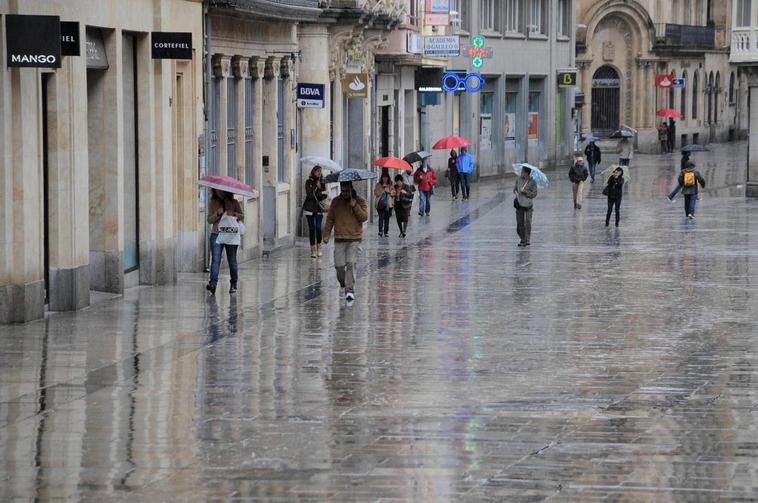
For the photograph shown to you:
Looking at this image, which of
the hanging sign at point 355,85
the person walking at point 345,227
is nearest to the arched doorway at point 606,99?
the hanging sign at point 355,85

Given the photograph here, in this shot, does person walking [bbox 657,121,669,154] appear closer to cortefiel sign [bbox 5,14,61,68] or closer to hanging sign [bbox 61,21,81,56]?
hanging sign [bbox 61,21,81,56]

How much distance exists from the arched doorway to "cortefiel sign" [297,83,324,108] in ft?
158

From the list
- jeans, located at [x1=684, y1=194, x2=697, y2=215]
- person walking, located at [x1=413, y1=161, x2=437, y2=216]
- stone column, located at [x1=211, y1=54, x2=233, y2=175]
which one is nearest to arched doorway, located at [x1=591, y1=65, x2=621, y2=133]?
person walking, located at [x1=413, y1=161, x2=437, y2=216]

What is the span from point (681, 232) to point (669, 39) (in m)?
47.2

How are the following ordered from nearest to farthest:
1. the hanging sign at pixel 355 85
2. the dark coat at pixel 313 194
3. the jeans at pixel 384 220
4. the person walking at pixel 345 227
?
the person walking at pixel 345 227 < the dark coat at pixel 313 194 < the jeans at pixel 384 220 < the hanging sign at pixel 355 85

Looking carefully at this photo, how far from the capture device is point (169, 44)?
24609mm

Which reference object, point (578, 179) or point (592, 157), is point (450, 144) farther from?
point (592, 157)

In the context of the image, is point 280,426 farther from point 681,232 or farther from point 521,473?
point 681,232

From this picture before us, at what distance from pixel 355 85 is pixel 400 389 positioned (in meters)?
23.4

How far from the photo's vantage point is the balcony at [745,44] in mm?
53347

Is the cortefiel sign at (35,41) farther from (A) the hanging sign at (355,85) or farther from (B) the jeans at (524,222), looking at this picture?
(A) the hanging sign at (355,85)

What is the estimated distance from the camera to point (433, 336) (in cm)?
1936

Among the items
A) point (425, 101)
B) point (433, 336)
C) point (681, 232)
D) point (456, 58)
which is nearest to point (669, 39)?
point (456, 58)

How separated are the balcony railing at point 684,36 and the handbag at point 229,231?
5982 centimetres
